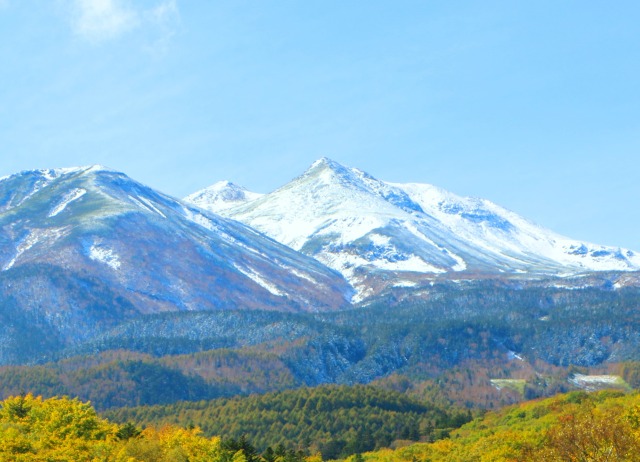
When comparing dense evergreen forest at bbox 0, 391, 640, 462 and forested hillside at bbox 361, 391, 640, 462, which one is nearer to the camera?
forested hillside at bbox 361, 391, 640, 462

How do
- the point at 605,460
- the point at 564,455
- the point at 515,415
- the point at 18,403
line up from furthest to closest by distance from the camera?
1. the point at 515,415
2. the point at 18,403
3. the point at 564,455
4. the point at 605,460

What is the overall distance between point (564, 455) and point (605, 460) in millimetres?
8061

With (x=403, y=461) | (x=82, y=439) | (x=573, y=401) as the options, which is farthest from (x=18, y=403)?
(x=573, y=401)

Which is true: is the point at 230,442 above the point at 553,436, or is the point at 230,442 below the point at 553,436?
below

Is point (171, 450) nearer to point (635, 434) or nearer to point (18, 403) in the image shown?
point (18, 403)

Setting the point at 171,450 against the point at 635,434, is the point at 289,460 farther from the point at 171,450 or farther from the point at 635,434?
the point at 635,434

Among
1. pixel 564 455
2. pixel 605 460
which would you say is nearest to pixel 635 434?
pixel 564 455

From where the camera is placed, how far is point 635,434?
87.9 m

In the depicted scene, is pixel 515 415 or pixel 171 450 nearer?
pixel 171 450

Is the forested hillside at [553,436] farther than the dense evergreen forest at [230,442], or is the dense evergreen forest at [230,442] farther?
the dense evergreen forest at [230,442]

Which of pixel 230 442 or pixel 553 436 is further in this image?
pixel 230 442

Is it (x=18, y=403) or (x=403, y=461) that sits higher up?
(x=18, y=403)

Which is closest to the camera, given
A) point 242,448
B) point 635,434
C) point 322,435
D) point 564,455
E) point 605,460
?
point 605,460

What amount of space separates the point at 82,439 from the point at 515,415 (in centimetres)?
7436
